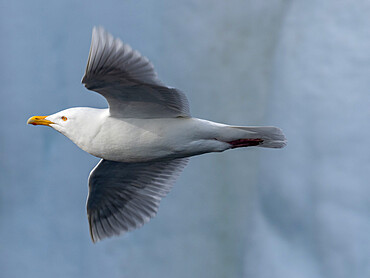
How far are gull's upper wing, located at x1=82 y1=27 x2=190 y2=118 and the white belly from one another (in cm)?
10

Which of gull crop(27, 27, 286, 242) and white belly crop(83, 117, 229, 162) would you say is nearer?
gull crop(27, 27, 286, 242)

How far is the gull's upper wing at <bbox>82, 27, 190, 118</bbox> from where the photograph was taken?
5793 mm

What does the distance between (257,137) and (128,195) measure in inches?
79.8

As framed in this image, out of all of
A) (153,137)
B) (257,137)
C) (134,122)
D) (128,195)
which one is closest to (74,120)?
(134,122)

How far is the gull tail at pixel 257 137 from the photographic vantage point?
6.62 metres

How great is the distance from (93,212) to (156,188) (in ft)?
2.94

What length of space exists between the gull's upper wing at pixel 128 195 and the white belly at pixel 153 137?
1102 mm

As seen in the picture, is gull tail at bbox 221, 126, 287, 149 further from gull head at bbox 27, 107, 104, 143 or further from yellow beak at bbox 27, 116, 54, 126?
yellow beak at bbox 27, 116, 54, 126

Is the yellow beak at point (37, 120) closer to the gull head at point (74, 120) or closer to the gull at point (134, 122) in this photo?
the gull at point (134, 122)

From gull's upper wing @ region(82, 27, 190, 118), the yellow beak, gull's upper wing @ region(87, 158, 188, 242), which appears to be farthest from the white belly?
gull's upper wing @ region(87, 158, 188, 242)

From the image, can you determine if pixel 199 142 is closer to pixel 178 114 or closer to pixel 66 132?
pixel 178 114

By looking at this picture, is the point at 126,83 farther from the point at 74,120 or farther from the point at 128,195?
the point at 128,195

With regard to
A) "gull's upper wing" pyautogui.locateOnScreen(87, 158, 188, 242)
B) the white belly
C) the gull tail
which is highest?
the gull tail

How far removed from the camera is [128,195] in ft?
25.8
